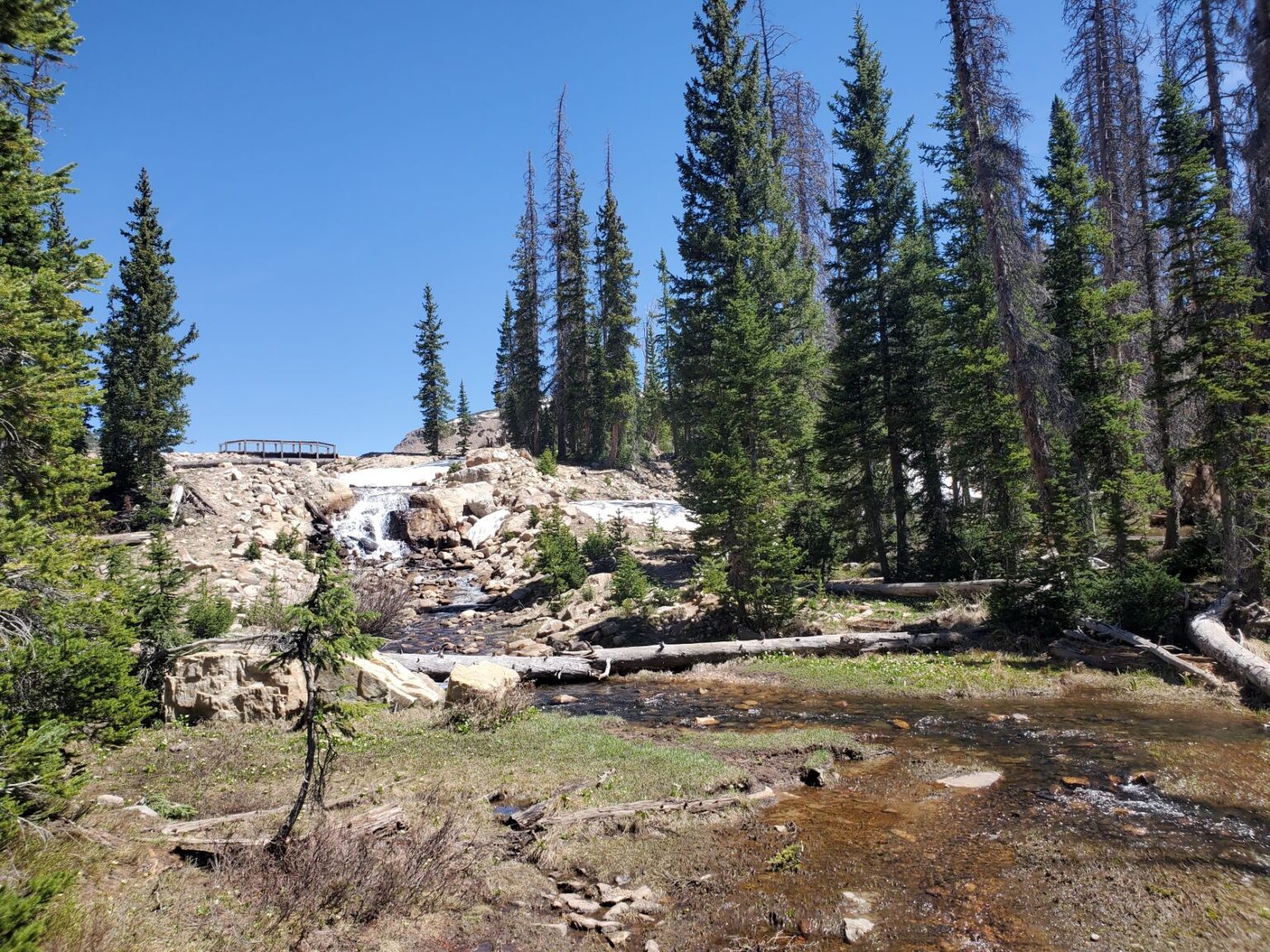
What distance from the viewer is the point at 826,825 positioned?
7453 mm

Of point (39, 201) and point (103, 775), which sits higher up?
point (39, 201)

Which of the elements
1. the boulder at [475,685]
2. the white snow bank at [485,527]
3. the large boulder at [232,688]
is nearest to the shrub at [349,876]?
the large boulder at [232,688]

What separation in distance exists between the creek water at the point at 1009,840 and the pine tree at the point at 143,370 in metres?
26.0

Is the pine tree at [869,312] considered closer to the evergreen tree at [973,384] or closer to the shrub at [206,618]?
the evergreen tree at [973,384]

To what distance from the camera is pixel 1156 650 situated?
547 inches

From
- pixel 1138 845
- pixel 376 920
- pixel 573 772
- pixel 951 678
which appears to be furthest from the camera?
pixel 951 678

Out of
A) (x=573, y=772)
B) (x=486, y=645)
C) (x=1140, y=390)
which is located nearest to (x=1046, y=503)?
(x=1140, y=390)

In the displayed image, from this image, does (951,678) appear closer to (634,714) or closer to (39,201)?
(634,714)

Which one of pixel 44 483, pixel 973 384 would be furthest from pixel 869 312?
pixel 44 483

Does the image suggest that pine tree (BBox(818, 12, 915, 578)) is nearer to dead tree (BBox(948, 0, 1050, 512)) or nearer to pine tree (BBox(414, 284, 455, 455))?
dead tree (BBox(948, 0, 1050, 512))

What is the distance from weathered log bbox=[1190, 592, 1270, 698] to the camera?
1166 cm

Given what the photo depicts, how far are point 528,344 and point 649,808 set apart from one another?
4953 centimetres

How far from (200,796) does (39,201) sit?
9.31 metres

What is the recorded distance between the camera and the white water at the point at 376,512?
34000 mm
